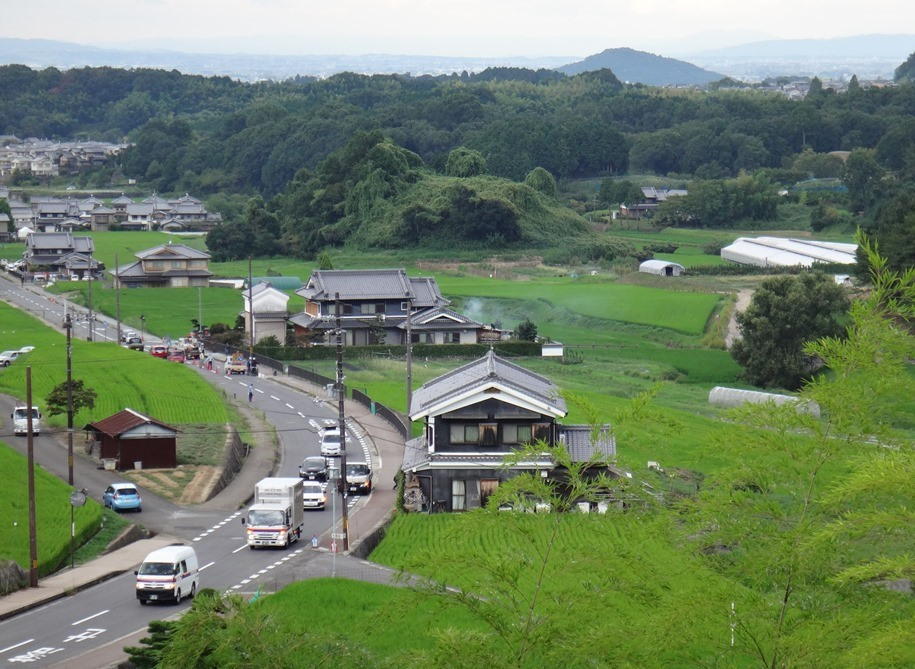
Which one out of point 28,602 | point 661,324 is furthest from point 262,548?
point 661,324

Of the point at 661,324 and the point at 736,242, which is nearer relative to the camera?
the point at 661,324

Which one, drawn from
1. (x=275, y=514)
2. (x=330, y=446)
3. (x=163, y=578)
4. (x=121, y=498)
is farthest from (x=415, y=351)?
(x=163, y=578)

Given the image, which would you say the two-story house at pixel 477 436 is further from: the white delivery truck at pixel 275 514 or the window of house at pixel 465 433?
the white delivery truck at pixel 275 514

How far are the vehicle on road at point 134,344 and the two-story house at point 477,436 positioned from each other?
2834cm

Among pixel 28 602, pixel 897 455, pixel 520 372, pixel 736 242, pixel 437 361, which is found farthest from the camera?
pixel 736 242

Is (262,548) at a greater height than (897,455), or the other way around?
(897,455)

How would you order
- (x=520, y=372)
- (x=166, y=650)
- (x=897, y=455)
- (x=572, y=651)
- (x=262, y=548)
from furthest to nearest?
(x=520, y=372), (x=262, y=548), (x=166, y=650), (x=572, y=651), (x=897, y=455)

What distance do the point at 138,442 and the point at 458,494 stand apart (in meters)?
8.61

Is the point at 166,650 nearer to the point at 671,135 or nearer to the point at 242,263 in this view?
the point at 242,263

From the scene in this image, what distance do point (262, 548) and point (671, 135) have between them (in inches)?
4436

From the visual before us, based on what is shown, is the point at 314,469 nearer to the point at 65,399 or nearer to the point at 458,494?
the point at 458,494

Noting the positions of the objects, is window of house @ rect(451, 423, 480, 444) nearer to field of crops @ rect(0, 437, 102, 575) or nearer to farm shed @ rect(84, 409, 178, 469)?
farm shed @ rect(84, 409, 178, 469)

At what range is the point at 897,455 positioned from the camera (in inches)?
428

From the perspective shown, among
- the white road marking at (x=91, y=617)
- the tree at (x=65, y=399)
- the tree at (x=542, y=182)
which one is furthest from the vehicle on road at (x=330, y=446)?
the tree at (x=542, y=182)
